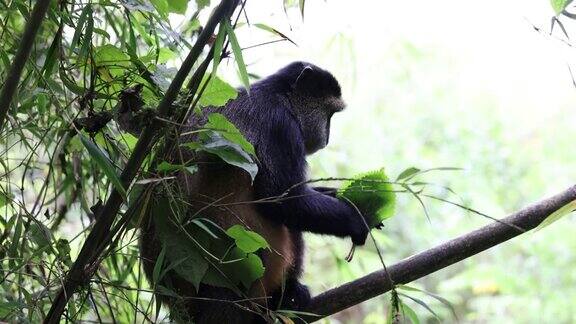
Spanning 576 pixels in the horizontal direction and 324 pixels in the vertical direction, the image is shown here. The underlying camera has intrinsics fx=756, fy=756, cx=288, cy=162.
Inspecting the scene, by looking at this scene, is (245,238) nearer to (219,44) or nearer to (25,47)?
(219,44)

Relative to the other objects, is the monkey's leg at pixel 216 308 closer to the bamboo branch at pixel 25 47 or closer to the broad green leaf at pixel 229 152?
the broad green leaf at pixel 229 152

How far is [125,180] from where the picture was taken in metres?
1.54

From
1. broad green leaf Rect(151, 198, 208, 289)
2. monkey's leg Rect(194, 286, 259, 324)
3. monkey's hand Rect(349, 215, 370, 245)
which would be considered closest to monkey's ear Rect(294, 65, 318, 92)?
monkey's hand Rect(349, 215, 370, 245)

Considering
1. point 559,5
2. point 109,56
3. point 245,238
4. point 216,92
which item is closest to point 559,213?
point 559,5

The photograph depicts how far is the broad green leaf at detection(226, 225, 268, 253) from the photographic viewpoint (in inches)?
66.9

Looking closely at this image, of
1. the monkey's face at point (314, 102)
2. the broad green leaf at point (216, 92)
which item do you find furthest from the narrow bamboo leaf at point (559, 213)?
the monkey's face at point (314, 102)

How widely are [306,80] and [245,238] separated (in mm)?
1630

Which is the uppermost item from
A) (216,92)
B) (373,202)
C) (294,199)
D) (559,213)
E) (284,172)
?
(284,172)

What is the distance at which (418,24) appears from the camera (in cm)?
891

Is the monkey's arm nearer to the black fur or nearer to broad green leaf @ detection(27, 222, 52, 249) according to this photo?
the black fur

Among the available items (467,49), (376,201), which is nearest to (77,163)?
(376,201)

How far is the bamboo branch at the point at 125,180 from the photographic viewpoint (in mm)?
1483

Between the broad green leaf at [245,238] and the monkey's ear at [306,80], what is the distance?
1542 mm

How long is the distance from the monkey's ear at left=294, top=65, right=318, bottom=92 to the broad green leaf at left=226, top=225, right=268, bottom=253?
154cm
